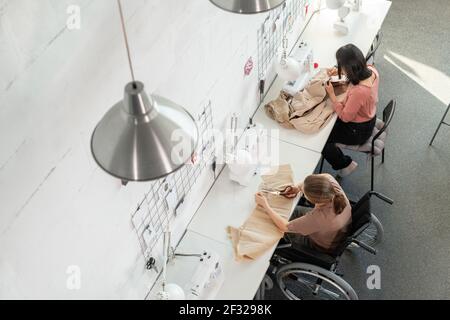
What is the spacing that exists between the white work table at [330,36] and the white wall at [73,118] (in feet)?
3.96

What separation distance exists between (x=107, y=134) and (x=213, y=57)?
154cm

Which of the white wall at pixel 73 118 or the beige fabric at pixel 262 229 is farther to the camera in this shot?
the beige fabric at pixel 262 229

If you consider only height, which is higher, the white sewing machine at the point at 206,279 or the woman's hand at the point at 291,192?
the woman's hand at the point at 291,192

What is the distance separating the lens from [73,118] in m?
1.72

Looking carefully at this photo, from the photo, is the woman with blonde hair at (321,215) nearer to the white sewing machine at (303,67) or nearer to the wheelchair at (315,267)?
the wheelchair at (315,267)

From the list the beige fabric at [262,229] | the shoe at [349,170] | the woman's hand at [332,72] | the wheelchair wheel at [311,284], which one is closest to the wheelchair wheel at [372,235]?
the shoe at [349,170]

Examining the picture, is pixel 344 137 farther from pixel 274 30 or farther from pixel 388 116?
pixel 274 30

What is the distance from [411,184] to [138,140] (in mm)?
3403

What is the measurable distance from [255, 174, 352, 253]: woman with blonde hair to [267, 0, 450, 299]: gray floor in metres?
0.69

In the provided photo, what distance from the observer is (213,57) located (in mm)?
2664

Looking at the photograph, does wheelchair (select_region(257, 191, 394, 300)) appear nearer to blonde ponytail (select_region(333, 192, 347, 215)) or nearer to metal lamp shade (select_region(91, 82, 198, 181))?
blonde ponytail (select_region(333, 192, 347, 215))

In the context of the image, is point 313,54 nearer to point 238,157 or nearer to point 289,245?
point 238,157

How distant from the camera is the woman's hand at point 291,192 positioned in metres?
3.14
